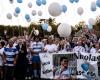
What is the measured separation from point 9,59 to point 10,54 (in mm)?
244

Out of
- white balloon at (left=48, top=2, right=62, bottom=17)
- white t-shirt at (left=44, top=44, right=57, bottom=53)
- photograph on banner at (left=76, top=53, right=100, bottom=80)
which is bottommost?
photograph on banner at (left=76, top=53, right=100, bottom=80)

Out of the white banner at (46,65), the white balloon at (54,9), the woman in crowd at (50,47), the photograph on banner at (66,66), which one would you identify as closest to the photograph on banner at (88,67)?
the photograph on banner at (66,66)

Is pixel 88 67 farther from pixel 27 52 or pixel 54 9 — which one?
Answer: pixel 54 9

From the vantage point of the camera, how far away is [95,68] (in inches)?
557

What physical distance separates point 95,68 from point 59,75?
1416 mm

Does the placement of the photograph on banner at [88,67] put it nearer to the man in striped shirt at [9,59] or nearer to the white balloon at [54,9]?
the man in striped shirt at [9,59]

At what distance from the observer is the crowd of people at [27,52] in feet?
51.5

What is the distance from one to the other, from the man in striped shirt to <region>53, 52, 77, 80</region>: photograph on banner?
1940 millimetres

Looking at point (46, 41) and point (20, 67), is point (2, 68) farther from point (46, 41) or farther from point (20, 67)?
point (46, 41)

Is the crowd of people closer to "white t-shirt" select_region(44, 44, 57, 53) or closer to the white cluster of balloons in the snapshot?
"white t-shirt" select_region(44, 44, 57, 53)

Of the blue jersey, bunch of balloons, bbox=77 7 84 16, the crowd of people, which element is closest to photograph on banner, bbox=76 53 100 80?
the crowd of people

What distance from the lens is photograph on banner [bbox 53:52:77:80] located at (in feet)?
44.0

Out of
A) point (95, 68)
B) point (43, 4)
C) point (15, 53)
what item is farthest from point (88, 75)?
point (43, 4)

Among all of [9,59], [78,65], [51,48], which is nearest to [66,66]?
[78,65]
